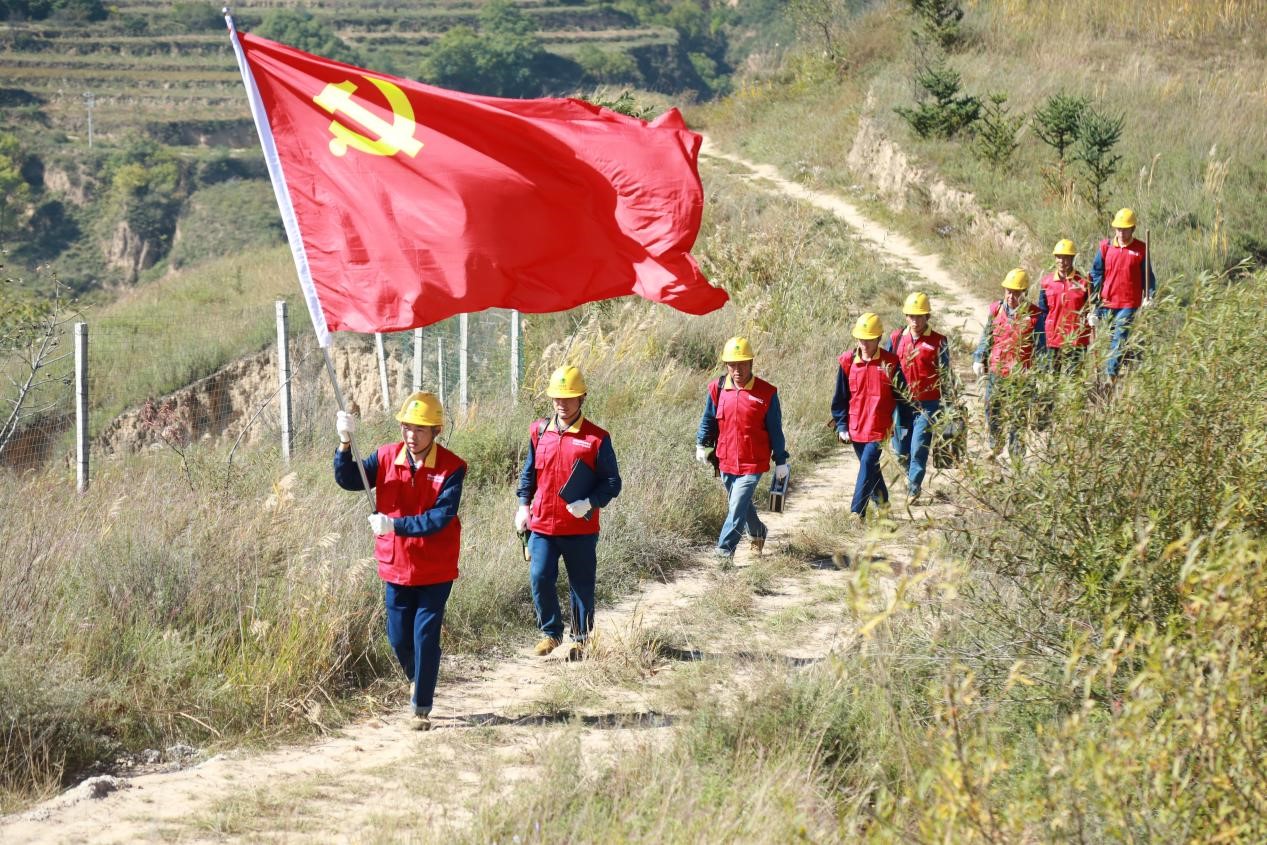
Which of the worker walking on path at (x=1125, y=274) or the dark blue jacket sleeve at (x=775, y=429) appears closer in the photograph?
the dark blue jacket sleeve at (x=775, y=429)

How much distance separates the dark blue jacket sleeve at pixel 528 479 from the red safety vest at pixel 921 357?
11.0 ft

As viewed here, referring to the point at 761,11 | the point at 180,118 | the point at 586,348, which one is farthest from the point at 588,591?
the point at 761,11

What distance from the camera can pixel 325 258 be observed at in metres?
6.47

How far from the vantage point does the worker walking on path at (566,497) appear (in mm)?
7480

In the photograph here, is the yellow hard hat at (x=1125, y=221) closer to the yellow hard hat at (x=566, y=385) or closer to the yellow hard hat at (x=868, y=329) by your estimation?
the yellow hard hat at (x=868, y=329)

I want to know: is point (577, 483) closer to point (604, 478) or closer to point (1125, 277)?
point (604, 478)

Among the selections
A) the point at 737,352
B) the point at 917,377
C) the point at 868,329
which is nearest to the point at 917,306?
the point at 868,329

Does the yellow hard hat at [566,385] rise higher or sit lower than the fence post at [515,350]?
higher

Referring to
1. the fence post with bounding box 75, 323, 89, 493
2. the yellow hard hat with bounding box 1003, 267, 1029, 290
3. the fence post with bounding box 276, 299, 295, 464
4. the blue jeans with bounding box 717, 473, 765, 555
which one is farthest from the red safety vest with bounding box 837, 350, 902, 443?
the fence post with bounding box 75, 323, 89, 493

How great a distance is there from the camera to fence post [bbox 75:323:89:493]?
10.5 m

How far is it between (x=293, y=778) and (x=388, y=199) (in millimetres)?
2725

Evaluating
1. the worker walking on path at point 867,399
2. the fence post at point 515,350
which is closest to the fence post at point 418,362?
the fence post at point 515,350

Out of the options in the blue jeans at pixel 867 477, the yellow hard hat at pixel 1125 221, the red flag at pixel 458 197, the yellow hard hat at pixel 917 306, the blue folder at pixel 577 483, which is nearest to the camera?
the red flag at pixel 458 197

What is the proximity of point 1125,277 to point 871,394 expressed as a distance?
173 inches
